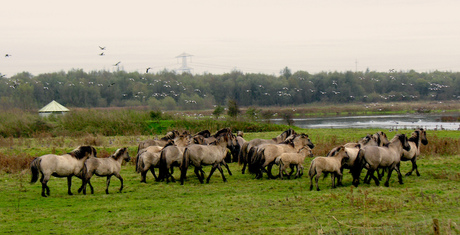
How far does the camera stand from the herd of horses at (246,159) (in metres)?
12.2

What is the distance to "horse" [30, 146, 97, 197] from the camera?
11.9 metres

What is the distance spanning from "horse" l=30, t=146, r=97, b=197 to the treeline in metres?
60.1

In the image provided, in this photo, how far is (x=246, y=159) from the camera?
53.5 feet

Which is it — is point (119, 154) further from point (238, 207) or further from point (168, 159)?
point (238, 207)

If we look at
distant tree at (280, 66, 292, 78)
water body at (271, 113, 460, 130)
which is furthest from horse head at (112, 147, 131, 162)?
distant tree at (280, 66, 292, 78)

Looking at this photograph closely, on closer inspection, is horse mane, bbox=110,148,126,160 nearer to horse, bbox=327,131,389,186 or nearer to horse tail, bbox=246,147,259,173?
horse tail, bbox=246,147,259,173

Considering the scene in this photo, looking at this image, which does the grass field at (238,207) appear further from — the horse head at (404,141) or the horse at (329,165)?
the horse head at (404,141)

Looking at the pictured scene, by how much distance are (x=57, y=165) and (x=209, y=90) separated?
8588 cm

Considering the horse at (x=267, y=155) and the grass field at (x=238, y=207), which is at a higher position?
the horse at (x=267, y=155)

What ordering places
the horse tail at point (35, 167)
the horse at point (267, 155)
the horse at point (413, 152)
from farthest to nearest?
1. the horse at point (267, 155)
2. the horse at point (413, 152)
3. the horse tail at point (35, 167)

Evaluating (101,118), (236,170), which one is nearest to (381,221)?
(236,170)

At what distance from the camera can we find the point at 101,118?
33.8 meters

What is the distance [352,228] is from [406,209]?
2105 mm

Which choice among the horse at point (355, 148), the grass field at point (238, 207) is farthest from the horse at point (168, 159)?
the horse at point (355, 148)
